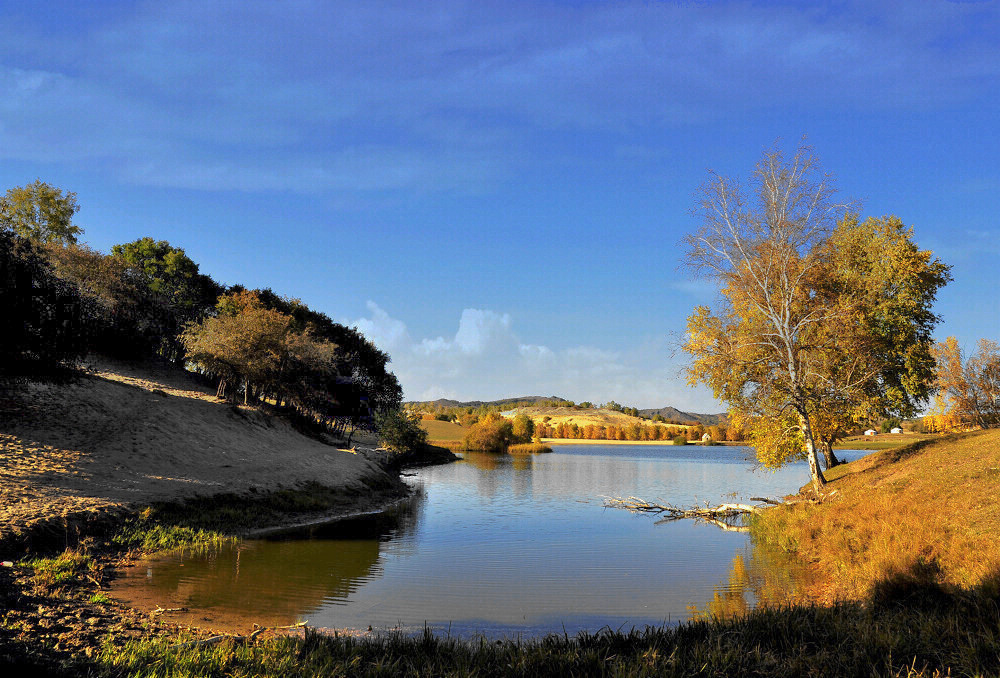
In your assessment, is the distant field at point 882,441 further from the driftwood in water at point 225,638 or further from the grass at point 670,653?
the driftwood in water at point 225,638

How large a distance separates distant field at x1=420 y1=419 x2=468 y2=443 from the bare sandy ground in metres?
74.5

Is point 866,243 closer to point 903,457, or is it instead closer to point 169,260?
point 903,457

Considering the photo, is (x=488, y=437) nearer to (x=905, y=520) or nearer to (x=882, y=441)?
(x=882, y=441)

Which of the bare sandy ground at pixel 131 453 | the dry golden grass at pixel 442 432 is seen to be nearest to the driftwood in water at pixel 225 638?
the bare sandy ground at pixel 131 453

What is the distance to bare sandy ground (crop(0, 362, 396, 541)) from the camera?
19.9m

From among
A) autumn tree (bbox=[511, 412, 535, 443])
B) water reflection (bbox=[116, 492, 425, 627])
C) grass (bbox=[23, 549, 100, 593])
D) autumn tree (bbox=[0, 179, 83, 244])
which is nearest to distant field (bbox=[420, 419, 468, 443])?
autumn tree (bbox=[511, 412, 535, 443])

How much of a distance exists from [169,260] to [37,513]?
162 feet

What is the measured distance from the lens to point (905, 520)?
16.1 metres

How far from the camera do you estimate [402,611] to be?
14.1 m

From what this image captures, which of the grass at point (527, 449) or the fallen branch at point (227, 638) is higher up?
the fallen branch at point (227, 638)

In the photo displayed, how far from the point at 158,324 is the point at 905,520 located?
5945cm

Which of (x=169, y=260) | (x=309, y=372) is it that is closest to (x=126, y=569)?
(x=309, y=372)

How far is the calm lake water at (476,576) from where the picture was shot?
531 inches

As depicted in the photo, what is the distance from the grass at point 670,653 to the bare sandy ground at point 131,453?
11.4m
